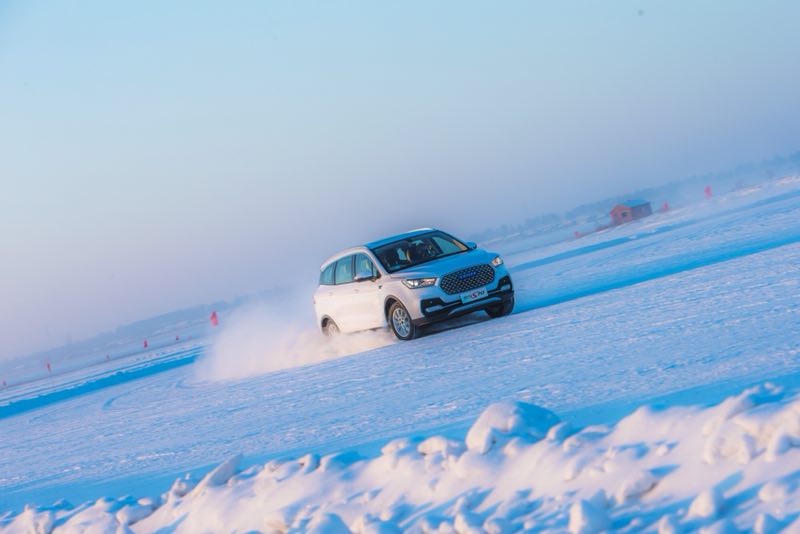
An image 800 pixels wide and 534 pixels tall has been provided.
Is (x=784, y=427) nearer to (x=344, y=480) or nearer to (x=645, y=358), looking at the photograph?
(x=344, y=480)

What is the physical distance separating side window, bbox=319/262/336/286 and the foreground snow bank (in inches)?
398

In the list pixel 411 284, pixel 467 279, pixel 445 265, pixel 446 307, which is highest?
pixel 445 265

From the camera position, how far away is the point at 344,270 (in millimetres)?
16891

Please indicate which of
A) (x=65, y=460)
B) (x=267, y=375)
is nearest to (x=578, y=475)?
(x=65, y=460)

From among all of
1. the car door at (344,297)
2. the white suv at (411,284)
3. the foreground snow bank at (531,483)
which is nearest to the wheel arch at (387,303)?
the white suv at (411,284)

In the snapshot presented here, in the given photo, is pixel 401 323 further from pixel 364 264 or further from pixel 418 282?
pixel 364 264

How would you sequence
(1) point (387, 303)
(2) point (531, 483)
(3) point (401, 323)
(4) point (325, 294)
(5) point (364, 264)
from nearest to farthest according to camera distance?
(2) point (531, 483)
(3) point (401, 323)
(1) point (387, 303)
(5) point (364, 264)
(4) point (325, 294)

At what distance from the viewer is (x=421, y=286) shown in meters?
14.7

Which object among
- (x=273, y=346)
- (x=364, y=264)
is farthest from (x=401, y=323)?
(x=273, y=346)

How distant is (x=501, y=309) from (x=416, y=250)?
6.05 ft

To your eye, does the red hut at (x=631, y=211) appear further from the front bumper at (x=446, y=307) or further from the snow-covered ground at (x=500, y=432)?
the front bumper at (x=446, y=307)

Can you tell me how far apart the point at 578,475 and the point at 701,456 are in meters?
0.71

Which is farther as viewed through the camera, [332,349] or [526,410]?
[332,349]

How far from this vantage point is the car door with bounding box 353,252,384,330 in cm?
1562
